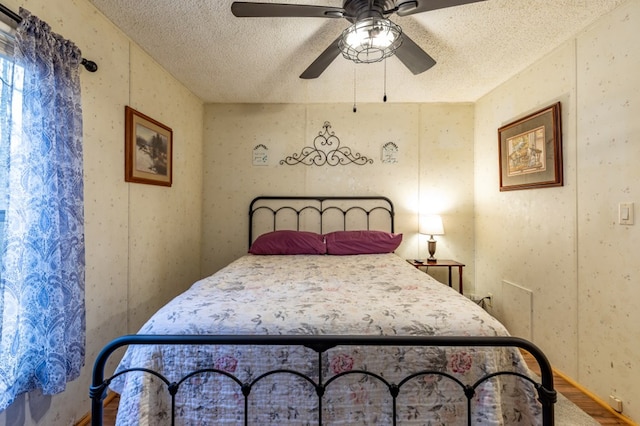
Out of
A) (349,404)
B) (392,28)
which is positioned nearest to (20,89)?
(392,28)

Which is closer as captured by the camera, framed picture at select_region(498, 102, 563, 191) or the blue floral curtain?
the blue floral curtain

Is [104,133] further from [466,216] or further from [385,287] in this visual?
[466,216]

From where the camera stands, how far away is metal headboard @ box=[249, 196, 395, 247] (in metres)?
3.30

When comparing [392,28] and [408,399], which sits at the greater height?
[392,28]

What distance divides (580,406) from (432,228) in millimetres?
1722

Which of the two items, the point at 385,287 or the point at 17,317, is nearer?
the point at 17,317

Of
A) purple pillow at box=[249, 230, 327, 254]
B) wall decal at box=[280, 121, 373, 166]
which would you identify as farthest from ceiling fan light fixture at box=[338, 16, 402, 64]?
purple pillow at box=[249, 230, 327, 254]

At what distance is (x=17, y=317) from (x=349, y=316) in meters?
1.46

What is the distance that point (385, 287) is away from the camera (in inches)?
65.4

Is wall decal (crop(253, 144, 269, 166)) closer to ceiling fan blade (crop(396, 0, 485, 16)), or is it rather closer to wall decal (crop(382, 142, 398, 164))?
wall decal (crop(382, 142, 398, 164))

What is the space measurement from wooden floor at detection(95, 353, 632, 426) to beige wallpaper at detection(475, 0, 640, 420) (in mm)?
72

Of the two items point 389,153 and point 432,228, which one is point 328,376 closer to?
point 432,228

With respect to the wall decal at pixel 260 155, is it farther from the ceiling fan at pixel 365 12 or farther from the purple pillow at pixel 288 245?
the ceiling fan at pixel 365 12

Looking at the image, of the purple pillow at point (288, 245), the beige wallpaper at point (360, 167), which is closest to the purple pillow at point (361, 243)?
the purple pillow at point (288, 245)
